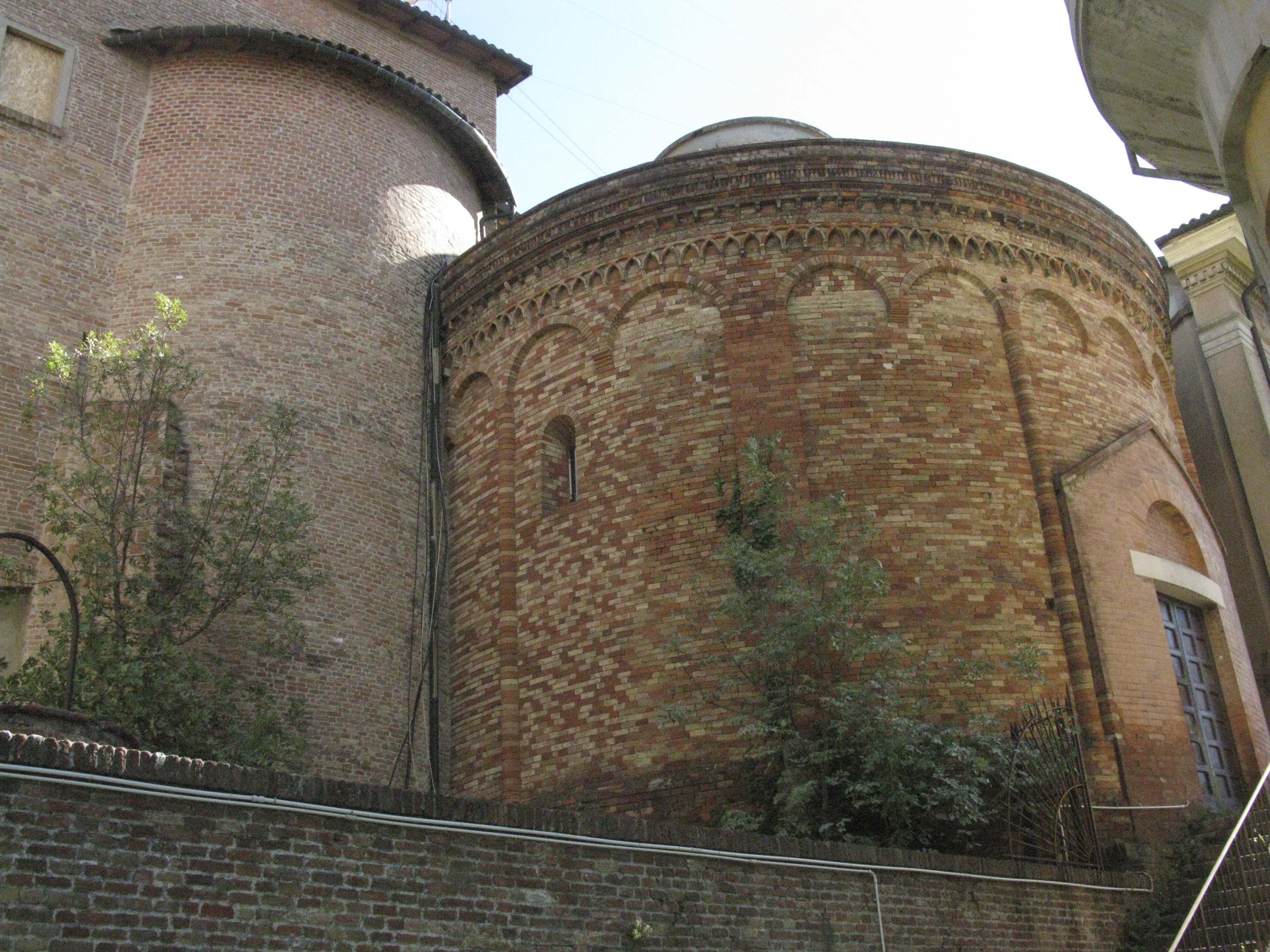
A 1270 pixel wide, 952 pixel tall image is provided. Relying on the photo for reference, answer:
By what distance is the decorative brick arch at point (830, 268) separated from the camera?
47.8 ft

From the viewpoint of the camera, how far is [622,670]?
1348 centimetres

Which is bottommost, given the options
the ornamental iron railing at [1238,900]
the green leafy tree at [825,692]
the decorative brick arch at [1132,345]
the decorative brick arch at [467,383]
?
the ornamental iron railing at [1238,900]

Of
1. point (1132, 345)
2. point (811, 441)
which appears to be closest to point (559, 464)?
point (811, 441)

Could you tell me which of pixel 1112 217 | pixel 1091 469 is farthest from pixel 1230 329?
pixel 1091 469

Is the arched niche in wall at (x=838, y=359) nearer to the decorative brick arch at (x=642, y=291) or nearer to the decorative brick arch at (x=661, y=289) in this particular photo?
the decorative brick arch at (x=661, y=289)

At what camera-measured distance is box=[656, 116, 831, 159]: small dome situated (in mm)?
17703

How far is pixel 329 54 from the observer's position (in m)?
17.5

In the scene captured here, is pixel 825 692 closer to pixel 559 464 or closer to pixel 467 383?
pixel 559 464

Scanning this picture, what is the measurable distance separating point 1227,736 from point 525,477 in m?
8.69

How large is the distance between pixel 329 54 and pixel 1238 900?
14883 millimetres

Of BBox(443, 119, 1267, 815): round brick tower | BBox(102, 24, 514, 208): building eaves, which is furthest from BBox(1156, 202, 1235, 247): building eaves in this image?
BBox(102, 24, 514, 208): building eaves

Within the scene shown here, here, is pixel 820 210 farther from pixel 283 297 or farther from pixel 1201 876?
pixel 1201 876

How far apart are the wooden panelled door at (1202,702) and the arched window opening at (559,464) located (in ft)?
22.7

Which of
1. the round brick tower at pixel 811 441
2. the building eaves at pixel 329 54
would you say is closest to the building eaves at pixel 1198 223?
the round brick tower at pixel 811 441
